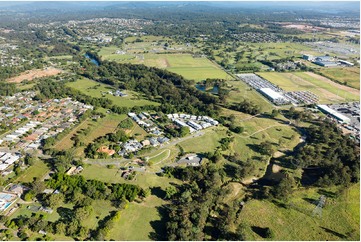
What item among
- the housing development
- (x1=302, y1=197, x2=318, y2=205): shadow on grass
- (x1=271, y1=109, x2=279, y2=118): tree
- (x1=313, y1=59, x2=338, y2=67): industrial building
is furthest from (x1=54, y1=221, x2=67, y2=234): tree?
(x1=313, y1=59, x2=338, y2=67): industrial building

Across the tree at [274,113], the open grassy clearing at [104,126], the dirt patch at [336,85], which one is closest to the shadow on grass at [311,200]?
the tree at [274,113]

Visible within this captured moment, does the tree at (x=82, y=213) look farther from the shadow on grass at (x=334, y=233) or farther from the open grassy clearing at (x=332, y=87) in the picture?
the open grassy clearing at (x=332, y=87)

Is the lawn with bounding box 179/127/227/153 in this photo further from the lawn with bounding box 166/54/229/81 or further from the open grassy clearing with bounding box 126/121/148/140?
the lawn with bounding box 166/54/229/81

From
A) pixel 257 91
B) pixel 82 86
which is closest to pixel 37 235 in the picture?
pixel 82 86

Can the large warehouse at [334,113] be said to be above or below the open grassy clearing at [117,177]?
above

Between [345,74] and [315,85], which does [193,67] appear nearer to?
[315,85]

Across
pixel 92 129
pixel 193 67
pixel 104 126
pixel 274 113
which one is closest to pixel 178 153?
pixel 104 126
